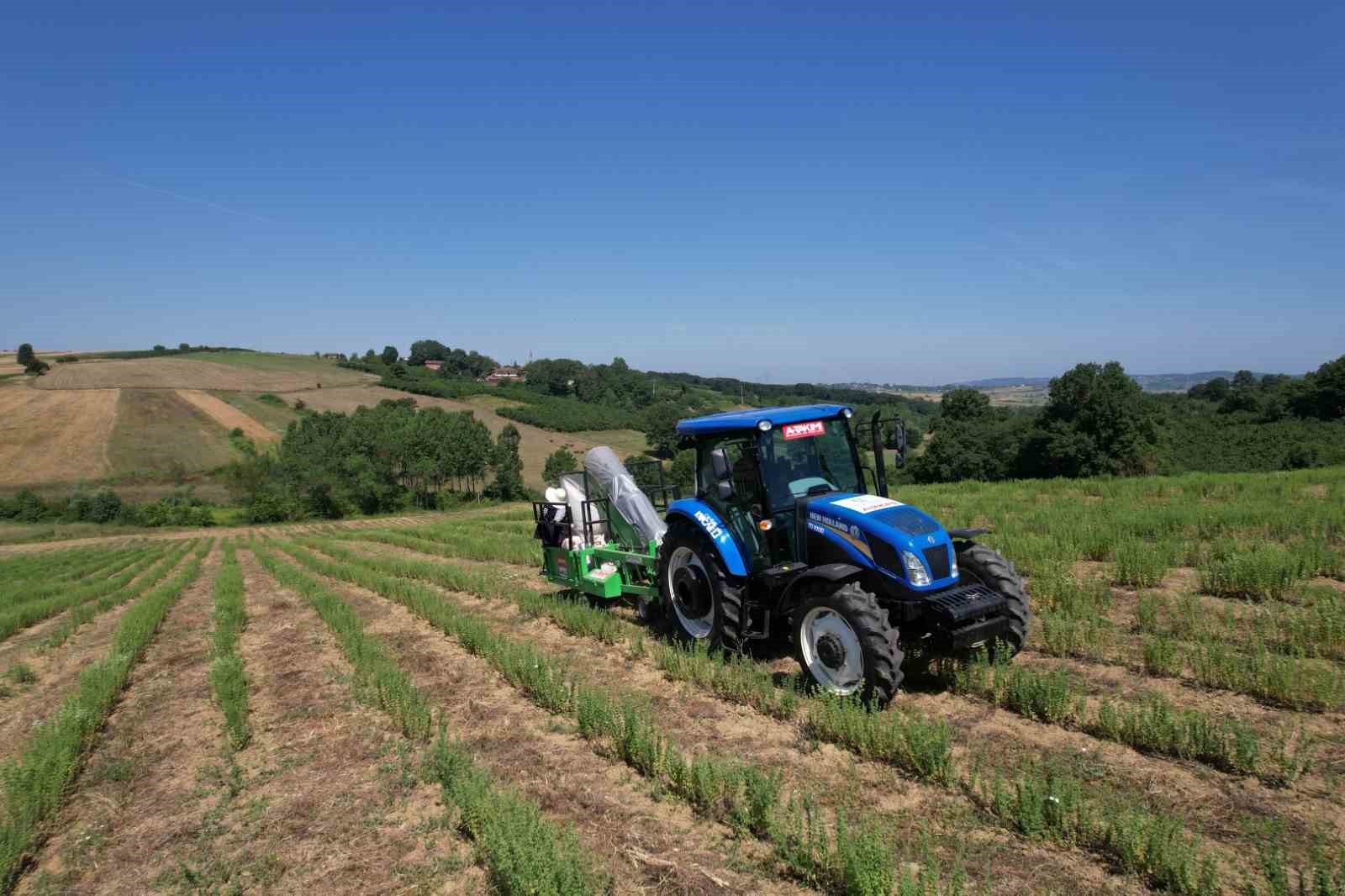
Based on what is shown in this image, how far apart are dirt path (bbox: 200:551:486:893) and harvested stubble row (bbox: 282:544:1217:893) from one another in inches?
53.6

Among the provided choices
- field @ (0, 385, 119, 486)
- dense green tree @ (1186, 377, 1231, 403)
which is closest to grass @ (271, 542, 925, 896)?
field @ (0, 385, 119, 486)

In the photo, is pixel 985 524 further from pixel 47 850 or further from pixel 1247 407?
pixel 1247 407

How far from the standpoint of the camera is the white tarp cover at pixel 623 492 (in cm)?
954

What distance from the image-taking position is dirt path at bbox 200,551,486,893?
4.04 meters

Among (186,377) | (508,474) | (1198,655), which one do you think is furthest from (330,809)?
(186,377)

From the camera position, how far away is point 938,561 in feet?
18.9

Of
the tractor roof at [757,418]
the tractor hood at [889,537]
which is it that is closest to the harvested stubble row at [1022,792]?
the tractor hood at [889,537]

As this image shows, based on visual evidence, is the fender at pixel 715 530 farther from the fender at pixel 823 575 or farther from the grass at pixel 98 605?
the grass at pixel 98 605

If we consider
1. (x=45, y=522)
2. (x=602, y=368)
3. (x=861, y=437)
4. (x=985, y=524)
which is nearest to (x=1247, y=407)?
(x=985, y=524)

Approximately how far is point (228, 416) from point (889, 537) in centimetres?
7309

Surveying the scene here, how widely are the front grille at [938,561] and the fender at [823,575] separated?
1.74 feet

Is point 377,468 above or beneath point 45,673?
above

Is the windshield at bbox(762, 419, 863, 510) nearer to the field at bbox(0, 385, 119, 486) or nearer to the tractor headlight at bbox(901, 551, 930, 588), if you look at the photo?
the tractor headlight at bbox(901, 551, 930, 588)

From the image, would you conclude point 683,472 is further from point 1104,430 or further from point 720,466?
point 1104,430
